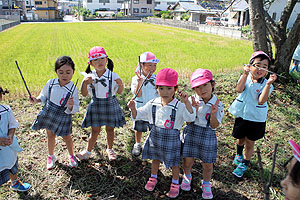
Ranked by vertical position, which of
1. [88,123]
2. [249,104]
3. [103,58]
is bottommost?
[88,123]

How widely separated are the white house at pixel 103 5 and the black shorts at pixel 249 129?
7342 cm

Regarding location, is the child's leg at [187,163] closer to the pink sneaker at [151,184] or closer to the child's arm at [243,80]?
the pink sneaker at [151,184]

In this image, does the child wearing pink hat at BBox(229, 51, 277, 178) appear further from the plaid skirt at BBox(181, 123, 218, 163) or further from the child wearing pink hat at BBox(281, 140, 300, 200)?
the child wearing pink hat at BBox(281, 140, 300, 200)

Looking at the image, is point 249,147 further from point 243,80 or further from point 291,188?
point 291,188

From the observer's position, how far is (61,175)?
3404 mm

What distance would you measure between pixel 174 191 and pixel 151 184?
0.32 meters

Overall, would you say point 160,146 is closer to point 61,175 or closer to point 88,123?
point 88,123

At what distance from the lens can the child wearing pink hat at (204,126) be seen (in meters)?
2.68

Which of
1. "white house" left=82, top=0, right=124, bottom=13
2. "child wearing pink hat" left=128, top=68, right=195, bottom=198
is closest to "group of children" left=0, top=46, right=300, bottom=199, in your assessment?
"child wearing pink hat" left=128, top=68, right=195, bottom=198

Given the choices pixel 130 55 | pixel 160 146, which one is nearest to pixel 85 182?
pixel 160 146

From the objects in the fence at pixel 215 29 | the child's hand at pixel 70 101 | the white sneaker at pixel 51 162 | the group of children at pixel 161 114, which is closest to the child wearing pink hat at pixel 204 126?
the group of children at pixel 161 114

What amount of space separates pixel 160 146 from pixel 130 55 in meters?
9.88

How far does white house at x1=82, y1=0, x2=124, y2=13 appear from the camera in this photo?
2764 inches

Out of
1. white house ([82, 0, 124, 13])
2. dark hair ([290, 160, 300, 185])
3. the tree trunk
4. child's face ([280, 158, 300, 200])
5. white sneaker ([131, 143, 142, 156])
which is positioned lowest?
white sneaker ([131, 143, 142, 156])
